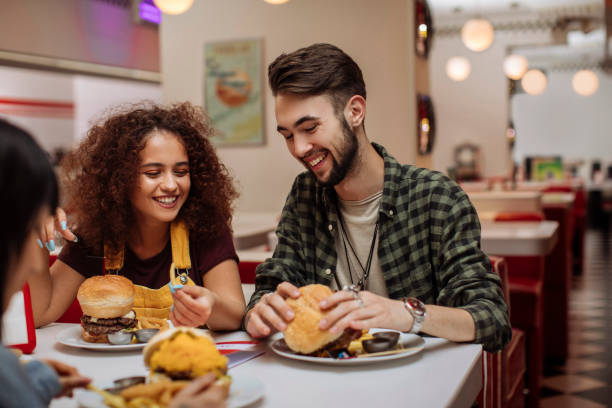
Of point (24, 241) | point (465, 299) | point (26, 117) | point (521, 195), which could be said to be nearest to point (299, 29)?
point (521, 195)

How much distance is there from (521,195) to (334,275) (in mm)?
3671

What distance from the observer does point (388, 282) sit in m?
1.80

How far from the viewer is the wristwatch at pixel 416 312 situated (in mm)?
1392

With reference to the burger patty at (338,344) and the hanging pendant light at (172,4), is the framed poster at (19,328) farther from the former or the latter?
the hanging pendant light at (172,4)

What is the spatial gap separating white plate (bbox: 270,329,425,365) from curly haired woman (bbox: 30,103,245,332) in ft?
1.47

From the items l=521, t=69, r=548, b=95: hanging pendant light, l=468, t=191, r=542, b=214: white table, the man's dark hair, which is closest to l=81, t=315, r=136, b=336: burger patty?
the man's dark hair

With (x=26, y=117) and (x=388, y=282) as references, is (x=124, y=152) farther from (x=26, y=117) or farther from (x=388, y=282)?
(x=26, y=117)

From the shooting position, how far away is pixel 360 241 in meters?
1.88

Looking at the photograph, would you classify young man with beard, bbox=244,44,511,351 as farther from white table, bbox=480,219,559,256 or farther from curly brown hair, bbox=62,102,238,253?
white table, bbox=480,219,559,256

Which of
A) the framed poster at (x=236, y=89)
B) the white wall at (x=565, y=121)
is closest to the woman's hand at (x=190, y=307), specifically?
the framed poster at (x=236, y=89)

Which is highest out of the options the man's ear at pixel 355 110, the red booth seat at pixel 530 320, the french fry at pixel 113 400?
the man's ear at pixel 355 110

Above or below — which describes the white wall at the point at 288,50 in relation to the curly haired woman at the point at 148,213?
above

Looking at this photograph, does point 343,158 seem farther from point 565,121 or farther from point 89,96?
point 565,121

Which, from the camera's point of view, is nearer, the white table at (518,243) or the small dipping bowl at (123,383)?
the small dipping bowl at (123,383)
